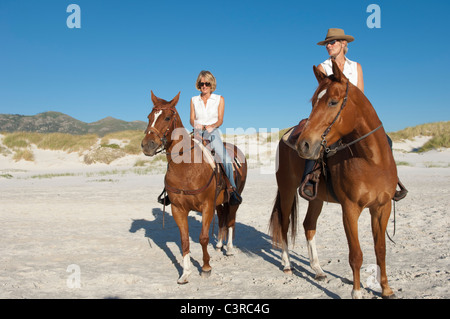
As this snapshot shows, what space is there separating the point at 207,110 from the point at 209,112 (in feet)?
0.16

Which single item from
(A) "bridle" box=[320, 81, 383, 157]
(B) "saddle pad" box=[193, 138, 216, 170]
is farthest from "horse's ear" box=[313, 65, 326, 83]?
(B) "saddle pad" box=[193, 138, 216, 170]

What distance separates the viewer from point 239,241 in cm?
729

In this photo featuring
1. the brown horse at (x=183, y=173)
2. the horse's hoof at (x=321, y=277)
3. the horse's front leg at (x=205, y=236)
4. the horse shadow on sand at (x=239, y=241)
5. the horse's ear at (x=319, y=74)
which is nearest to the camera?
the horse's ear at (x=319, y=74)

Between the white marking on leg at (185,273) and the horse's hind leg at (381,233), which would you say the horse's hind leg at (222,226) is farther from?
the horse's hind leg at (381,233)

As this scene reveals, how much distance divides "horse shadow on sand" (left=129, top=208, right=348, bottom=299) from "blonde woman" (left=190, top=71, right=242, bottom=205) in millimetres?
1277

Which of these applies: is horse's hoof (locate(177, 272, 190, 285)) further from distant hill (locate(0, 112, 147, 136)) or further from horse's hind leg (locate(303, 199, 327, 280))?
distant hill (locate(0, 112, 147, 136))

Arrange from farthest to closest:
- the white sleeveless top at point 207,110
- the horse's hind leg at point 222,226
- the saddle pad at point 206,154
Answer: the horse's hind leg at point 222,226
the white sleeveless top at point 207,110
the saddle pad at point 206,154

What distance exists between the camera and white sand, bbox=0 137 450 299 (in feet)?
14.7

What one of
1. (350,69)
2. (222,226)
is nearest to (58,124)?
(222,226)

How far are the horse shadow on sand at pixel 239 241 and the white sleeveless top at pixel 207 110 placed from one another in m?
1.79

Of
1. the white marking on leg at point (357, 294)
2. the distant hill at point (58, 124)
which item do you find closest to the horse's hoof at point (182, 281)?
the white marking on leg at point (357, 294)

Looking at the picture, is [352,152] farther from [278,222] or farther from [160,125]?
[160,125]

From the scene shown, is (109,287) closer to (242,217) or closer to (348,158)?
(348,158)

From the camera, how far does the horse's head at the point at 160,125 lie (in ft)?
14.8
